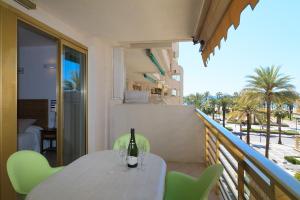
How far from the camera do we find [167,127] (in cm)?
403

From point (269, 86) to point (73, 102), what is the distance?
38.4 ft

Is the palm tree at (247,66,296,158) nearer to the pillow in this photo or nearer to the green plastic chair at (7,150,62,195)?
the pillow

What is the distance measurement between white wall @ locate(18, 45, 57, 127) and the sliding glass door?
169 centimetres

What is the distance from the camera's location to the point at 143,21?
305cm

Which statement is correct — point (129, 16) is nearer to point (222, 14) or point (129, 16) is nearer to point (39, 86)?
point (222, 14)

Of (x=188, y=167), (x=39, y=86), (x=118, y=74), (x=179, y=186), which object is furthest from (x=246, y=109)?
(x=179, y=186)

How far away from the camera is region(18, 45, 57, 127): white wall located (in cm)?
489

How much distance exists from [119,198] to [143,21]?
2.63m

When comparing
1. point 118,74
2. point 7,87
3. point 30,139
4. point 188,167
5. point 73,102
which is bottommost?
point 188,167

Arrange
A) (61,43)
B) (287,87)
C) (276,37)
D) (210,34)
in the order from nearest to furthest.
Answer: (210,34) < (61,43) < (287,87) < (276,37)

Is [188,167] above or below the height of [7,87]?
below

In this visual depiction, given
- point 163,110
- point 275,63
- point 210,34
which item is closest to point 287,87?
point 275,63

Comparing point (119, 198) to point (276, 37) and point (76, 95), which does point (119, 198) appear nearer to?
point (76, 95)

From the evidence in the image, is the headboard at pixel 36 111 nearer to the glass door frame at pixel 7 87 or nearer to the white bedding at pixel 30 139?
the white bedding at pixel 30 139
